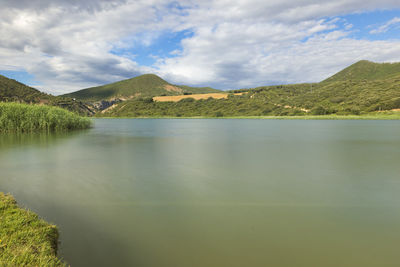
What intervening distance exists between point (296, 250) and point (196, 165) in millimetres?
7330

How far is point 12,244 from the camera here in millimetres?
3150

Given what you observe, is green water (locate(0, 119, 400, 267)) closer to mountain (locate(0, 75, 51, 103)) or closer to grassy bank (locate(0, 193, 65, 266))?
grassy bank (locate(0, 193, 65, 266))

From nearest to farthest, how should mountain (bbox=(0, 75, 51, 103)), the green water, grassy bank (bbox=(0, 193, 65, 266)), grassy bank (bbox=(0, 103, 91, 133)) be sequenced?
grassy bank (bbox=(0, 193, 65, 266))
the green water
grassy bank (bbox=(0, 103, 91, 133))
mountain (bbox=(0, 75, 51, 103))

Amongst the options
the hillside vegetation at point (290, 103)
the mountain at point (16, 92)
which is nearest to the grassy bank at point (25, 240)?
the mountain at point (16, 92)

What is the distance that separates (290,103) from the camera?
405 ft

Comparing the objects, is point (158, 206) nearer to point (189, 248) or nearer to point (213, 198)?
point (213, 198)

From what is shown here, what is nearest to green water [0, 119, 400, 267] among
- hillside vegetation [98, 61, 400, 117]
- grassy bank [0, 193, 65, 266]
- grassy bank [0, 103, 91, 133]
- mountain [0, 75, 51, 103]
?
grassy bank [0, 193, 65, 266]

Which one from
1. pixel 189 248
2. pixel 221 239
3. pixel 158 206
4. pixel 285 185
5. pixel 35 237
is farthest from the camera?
pixel 285 185

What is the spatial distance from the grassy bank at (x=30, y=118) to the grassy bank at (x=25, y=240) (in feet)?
74.0

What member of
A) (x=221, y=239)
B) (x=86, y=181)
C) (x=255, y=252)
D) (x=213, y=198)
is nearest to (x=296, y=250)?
(x=255, y=252)

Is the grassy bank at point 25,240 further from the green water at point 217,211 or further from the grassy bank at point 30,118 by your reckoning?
the grassy bank at point 30,118

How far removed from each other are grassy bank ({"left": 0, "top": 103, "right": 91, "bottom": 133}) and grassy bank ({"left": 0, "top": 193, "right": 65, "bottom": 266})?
22567 mm

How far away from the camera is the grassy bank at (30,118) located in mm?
21562

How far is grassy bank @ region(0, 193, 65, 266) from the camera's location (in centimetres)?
287
